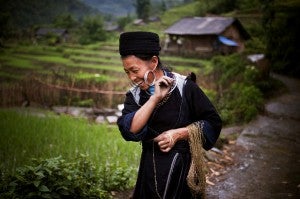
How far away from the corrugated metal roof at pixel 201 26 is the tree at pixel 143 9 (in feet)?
125

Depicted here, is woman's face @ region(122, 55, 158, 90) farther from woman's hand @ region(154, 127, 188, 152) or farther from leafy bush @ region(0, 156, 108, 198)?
leafy bush @ region(0, 156, 108, 198)

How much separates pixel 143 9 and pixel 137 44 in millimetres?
78898

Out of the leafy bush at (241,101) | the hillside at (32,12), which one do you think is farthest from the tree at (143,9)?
the leafy bush at (241,101)

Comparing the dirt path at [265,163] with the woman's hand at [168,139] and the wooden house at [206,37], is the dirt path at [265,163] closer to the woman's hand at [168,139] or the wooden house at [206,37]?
the woman's hand at [168,139]

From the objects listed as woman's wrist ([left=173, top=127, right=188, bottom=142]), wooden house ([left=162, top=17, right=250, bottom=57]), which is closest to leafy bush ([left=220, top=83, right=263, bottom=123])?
woman's wrist ([left=173, top=127, right=188, bottom=142])

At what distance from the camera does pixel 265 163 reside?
20.3 ft

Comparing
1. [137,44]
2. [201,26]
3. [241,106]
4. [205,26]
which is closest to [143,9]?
[201,26]

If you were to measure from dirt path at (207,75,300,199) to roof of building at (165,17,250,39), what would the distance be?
82.2 feet

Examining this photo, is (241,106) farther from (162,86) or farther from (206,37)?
(206,37)

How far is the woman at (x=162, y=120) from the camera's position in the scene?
6.68 ft

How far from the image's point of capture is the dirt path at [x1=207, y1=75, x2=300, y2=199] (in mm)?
4914

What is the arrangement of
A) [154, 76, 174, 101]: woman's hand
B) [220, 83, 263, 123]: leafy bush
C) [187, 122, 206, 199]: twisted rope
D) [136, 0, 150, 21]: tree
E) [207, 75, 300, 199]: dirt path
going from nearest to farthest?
[154, 76, 174, 101]: woman's hand
[187, 122, 206, 199]: twisted rope
[207, 75, 300, 199]: dirt path
[220, 83, 263, 123]: leafy bush
[136, 0, 150, 21]: tree

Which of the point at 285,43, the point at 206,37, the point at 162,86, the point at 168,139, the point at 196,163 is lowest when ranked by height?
the point at 196,163

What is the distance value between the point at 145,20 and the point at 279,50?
5412 cm
